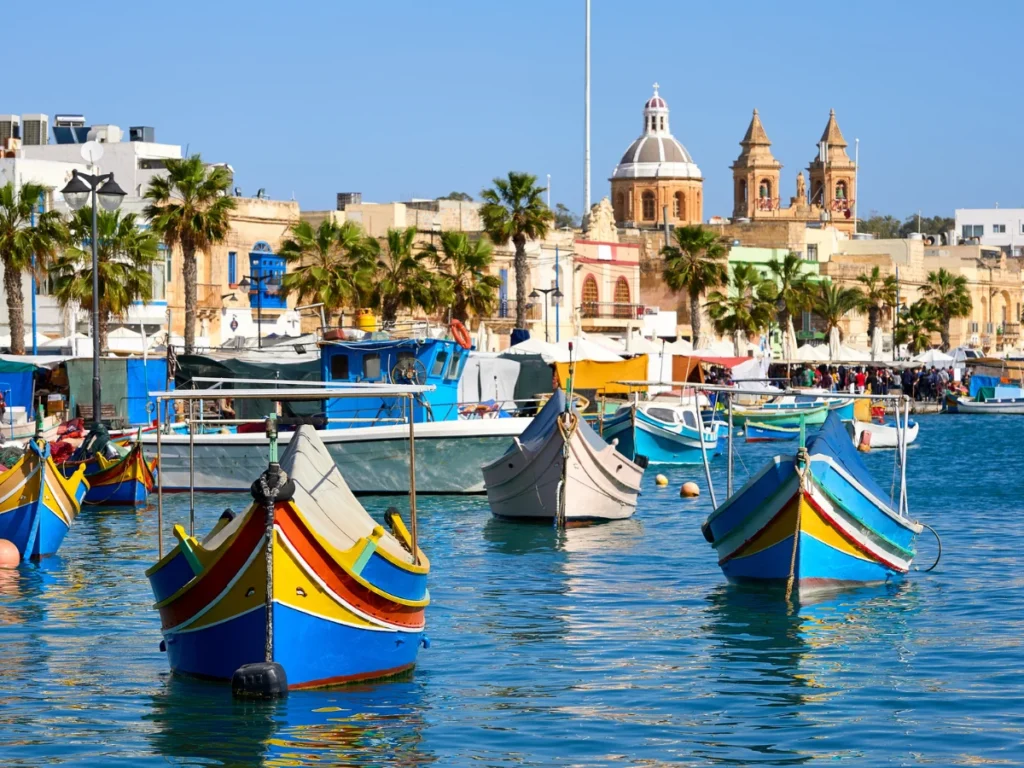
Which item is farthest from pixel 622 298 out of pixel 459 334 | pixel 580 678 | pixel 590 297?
pixel 580 678

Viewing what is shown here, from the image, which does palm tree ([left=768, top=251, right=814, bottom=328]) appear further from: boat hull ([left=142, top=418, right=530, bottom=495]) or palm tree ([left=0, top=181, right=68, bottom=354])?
boat hull ([left=142, top=418, right=530, bottom=495])

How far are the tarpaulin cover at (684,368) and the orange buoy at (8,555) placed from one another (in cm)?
4329

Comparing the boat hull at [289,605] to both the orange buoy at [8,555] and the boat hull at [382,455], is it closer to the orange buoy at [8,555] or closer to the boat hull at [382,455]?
the orange buoy at [8,555]

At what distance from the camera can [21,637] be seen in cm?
1859

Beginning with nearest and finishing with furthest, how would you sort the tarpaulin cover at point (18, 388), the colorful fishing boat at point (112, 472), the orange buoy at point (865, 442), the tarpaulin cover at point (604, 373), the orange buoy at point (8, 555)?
the orange buoy at point (8, 555) → the colorful fishing boat at point (112, 472) → the tarpaulin cover at point (18, 388) → the orange buoy at point (865, 442) → the tarpaulin cover at point (604, 373)

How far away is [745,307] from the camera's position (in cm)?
7762

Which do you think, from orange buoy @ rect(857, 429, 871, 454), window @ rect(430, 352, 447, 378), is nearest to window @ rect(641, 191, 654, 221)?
orange buoy @ rect(857, 429, 871, 454)

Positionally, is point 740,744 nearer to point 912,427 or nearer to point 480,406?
point 480,406

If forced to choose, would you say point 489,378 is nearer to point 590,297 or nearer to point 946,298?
point 590,297

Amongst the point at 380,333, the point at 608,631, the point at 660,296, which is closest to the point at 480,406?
the point at 380,333

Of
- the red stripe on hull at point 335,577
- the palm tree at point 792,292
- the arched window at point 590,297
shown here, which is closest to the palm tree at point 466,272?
the arched window at point 590,297

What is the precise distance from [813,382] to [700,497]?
37039 mm

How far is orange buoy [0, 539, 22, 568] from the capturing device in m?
24.2

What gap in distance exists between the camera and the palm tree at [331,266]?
5244 cm
